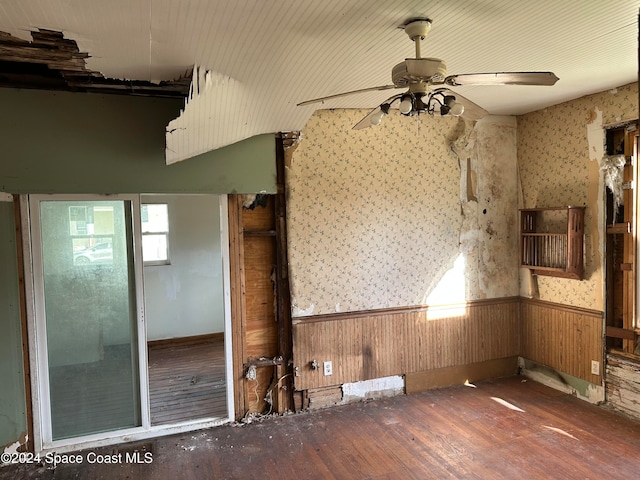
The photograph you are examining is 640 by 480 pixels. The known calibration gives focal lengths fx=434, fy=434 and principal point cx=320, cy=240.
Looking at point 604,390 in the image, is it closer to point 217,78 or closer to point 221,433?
point 221,433

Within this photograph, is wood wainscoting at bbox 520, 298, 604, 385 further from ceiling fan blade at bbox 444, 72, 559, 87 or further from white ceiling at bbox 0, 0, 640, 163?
ceiling fan blade at bbox 444, 72, 559, 87

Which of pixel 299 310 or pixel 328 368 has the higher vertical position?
pixel 299 310

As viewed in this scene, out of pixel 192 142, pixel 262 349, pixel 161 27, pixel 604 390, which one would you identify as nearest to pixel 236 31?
pixel 161 27

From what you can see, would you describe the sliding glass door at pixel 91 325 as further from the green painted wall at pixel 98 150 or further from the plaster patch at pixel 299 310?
the plaster patch at pixel 299 310

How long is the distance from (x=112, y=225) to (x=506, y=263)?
362 cm

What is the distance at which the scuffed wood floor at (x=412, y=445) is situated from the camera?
278cm

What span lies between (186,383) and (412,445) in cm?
245

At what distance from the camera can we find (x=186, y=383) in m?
4.46

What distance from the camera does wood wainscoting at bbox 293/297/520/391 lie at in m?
3.69

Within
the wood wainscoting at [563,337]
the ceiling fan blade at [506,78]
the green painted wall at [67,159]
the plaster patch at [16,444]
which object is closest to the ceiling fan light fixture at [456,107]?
the ceiling fan blade at [506,78]

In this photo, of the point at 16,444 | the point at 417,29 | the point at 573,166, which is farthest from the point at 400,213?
the point at 16,444

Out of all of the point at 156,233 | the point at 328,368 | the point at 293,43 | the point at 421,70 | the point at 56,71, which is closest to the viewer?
the point at 421,70

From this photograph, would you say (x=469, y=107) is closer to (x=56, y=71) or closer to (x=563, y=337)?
(x=56, y=71)

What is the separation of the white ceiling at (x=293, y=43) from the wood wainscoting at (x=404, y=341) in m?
1.81
